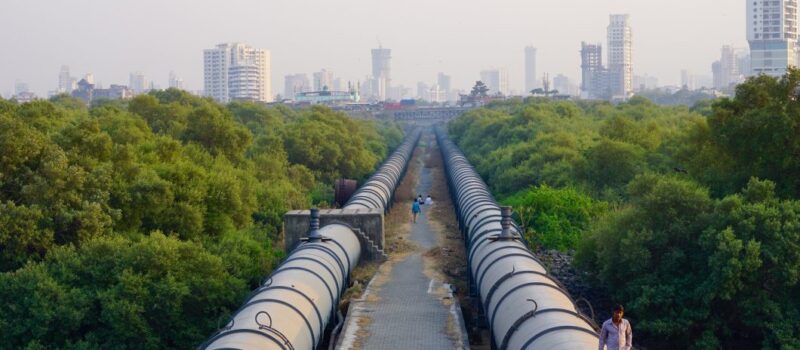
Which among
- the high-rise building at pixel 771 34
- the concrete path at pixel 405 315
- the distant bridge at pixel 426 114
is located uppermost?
the high-rise building at pixel 771 34

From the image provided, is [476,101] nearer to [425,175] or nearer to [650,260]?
[425,175]

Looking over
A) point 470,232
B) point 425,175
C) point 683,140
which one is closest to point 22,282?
point 470,232

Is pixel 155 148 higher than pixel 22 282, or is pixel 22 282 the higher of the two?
pixel 155 148

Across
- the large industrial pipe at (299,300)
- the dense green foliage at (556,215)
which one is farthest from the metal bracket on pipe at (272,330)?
the dense green foliage at (556,215)

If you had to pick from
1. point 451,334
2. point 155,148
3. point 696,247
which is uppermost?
point 155,148

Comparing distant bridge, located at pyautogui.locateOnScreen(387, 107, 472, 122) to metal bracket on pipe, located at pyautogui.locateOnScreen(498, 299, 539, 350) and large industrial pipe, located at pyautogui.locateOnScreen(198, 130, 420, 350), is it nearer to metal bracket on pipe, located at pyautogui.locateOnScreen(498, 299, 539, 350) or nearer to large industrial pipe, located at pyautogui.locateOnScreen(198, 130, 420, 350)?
large industrial pipe, located at pyautogui.locateOnScreen(198, 130, 420, 350)

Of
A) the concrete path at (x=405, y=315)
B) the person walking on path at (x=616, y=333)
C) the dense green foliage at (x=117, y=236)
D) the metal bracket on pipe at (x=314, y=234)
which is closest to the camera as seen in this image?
the person walking on path at (x=616, y=333)

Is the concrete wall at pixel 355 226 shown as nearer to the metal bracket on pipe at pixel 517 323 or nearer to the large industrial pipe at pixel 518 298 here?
the large industrial pipe at pixel 518 298
